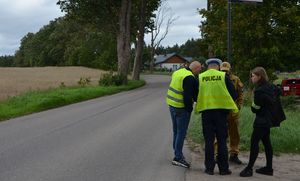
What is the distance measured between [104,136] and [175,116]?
425cm

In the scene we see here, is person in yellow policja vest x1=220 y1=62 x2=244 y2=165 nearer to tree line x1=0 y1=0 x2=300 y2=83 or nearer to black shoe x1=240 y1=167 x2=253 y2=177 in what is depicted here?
black shoe x1=240 y1=167 x2=253 y2=177

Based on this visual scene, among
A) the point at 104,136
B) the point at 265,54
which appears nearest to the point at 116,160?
the point at 104,136

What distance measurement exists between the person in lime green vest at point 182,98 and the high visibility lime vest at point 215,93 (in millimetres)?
346

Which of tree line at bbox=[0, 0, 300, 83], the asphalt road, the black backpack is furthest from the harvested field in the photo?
the black backpack

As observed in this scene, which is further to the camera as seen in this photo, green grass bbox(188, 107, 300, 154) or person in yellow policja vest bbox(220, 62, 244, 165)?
green grass bbox(188, 107, 300, 154)

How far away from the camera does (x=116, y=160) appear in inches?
376

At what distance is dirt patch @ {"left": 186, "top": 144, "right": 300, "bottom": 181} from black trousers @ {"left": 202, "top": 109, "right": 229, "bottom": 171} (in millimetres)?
204

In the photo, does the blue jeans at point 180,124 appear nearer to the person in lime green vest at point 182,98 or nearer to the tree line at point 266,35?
the person in lime green vest at point 182,98

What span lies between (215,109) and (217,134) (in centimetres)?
43

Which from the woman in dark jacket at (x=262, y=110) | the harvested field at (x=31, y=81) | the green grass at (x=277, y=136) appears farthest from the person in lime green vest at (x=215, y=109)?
the harvested field at (x=31, y=81)

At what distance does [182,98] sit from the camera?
8906mm

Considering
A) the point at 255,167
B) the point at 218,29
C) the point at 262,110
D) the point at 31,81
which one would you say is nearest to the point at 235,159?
the point at 255,167

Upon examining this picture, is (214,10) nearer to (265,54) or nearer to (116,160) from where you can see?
(265,54)

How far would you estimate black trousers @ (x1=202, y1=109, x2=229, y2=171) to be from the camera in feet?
27.3
